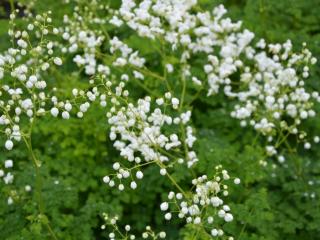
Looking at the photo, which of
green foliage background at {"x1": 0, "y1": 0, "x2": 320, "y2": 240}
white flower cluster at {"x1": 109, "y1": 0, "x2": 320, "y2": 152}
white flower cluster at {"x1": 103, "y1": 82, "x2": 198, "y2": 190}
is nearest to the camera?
white flower cluster at {"x1": 103, "y1": 82, "x2": 198, "y2": 190}

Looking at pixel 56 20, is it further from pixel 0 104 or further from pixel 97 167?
pixel 0 104

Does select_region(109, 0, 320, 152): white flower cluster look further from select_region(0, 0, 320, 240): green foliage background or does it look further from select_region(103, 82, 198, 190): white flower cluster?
select_region(103, 82, 198, 190): white flower cluster

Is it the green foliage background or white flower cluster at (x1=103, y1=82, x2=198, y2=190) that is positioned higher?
white flower cluster at (x1=103, y1=82, x2=198, y2=190)

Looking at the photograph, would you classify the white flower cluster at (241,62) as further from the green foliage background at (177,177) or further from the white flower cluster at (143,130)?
the white flower cluster at (143,130)

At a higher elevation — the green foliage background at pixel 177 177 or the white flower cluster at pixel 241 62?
the white flower cluster at pixel 241 62

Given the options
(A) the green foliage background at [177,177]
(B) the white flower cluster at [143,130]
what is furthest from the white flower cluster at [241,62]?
(B) the white flower cluster at [143,130]

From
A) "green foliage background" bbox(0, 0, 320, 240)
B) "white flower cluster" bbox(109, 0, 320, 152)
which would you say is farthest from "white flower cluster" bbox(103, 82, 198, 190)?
"white flower cluster" bbox(109, 0, 320, 152)

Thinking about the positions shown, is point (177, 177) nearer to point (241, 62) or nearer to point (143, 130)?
point (143, 130)

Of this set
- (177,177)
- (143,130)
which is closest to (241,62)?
(177,177)
